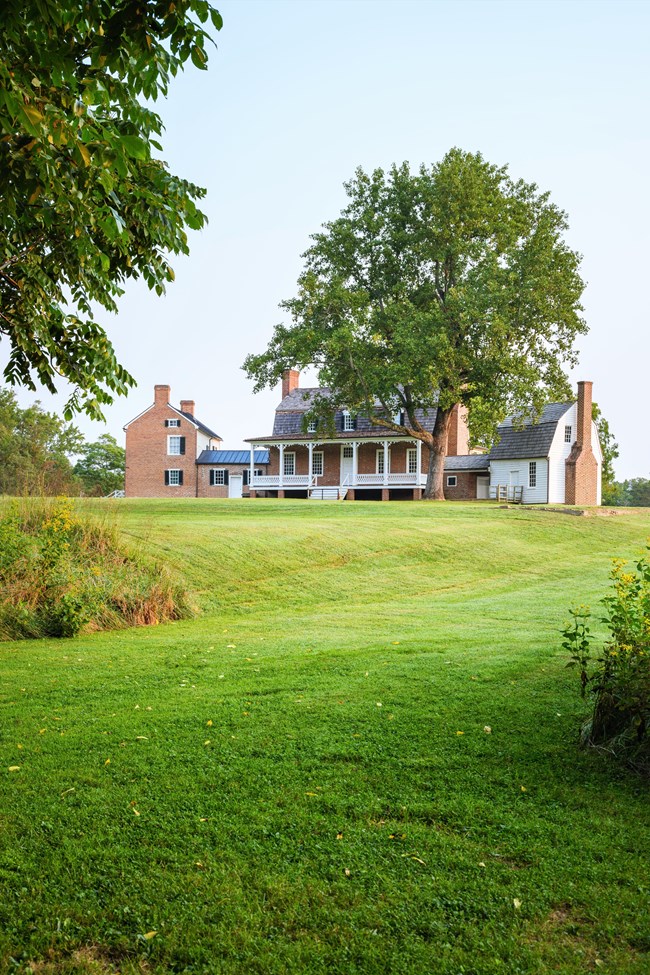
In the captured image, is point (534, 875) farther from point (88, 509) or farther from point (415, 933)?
point (88, 509)

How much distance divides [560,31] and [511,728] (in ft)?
43.4

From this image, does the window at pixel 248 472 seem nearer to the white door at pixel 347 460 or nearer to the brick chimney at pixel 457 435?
the white door at pixel 347 460

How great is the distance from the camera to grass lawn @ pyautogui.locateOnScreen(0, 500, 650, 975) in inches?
122

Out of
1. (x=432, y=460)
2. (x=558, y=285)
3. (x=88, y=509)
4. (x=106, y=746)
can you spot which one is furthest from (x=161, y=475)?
(x=106, y=746)

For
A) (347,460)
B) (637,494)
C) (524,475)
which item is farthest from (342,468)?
(637,494)

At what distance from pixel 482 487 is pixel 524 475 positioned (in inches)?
133

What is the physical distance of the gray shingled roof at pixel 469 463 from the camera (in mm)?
44312

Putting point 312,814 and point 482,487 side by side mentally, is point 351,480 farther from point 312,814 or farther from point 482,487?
point 312,814

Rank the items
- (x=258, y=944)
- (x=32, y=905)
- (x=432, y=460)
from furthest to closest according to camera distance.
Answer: (x=432, y=460)
(x=32, y=905)
(x=258, y=944)

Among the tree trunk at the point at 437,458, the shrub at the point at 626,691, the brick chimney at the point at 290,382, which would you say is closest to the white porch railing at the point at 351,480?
the tree trunk at the point at 437,458

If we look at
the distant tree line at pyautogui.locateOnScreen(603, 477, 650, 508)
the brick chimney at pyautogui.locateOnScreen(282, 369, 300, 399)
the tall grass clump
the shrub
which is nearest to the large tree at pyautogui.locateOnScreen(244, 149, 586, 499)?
the brick chimney at pyautogui.locateOnScreen(282, 369, 300, 399)

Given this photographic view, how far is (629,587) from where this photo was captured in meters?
5.36

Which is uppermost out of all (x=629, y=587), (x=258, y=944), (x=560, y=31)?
(x=560, y=31)

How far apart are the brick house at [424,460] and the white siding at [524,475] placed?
→ 0.06 m
